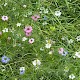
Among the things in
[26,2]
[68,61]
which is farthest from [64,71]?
[26,2]

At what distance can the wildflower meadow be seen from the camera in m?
2.01

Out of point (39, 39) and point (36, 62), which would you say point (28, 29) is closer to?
point (39, 39)

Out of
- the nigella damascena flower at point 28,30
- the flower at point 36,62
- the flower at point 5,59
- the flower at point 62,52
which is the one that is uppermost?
the nigella damascena flower at point 28,30

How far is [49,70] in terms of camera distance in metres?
2.01

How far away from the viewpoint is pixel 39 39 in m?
2.21

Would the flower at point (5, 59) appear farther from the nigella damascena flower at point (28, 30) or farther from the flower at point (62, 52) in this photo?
the flower at point (62, 52)

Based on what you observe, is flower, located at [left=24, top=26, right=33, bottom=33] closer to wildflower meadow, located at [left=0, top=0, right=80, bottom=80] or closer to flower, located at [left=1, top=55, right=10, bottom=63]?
wildflower meadow, located at [left=0, top=0, right=80, bottom=80]

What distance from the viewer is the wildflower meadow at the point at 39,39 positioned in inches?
79.3

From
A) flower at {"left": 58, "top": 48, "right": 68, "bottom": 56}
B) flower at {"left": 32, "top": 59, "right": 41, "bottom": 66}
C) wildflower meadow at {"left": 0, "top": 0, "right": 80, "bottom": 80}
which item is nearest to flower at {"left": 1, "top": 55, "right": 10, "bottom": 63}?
wildflower meadow at {"left": 0, "top": 0, "right": 80, "bottom": 80}

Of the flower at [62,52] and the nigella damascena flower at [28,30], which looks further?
the nigella damascena flower at [28,30]

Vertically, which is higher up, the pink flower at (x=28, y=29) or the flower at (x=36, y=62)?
the pink flower at (x=28, y=29)

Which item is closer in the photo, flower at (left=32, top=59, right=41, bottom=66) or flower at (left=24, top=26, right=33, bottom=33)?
flower at (left=32, top=59, right=41, bottom=66)

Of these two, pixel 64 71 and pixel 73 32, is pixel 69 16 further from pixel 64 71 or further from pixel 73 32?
pixel 64 71

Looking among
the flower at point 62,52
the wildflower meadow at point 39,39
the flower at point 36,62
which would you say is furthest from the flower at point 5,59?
the flower at point 62,52
